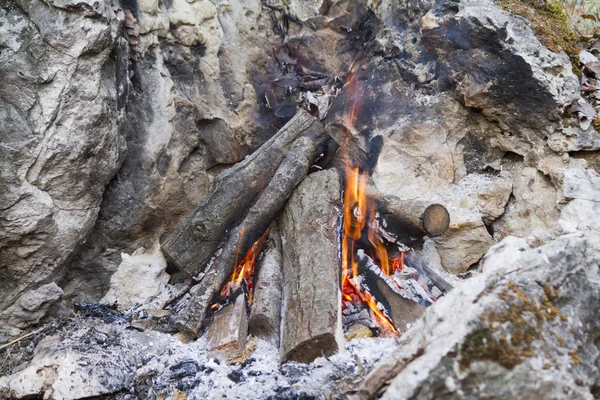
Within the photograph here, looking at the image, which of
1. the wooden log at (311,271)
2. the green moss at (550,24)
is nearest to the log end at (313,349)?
the wooden log at (311,271)

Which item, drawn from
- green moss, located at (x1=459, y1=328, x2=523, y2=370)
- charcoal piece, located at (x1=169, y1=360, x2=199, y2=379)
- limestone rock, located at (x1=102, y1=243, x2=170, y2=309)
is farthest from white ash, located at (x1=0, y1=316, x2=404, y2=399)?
green moss, located at (x1=459, y1=328, x2=523, y2=370)

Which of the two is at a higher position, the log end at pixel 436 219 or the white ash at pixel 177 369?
the log end at pixel 436 219

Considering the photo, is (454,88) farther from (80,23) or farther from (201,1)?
(80,23)

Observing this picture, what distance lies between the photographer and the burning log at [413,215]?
3.26 metres

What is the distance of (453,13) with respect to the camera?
139 inches

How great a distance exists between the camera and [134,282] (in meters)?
3.66

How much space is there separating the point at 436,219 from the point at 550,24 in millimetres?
1950

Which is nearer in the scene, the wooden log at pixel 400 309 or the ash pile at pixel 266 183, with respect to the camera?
the ash pile at pixel 266 183

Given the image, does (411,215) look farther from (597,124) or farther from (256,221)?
(597,124)

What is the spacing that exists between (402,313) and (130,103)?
255cm

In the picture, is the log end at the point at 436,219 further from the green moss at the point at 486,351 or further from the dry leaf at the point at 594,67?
the dry leaf at the point at 594,67

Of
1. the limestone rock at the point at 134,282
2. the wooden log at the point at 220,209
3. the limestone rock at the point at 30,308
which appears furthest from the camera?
the limestone rock at the point at 134,282

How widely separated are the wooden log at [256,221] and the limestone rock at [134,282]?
0.43 meters

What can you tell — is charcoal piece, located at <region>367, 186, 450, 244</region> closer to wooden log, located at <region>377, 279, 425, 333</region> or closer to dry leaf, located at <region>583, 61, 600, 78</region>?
wooden log, located at <region>377, 279, 425, 333</region>
